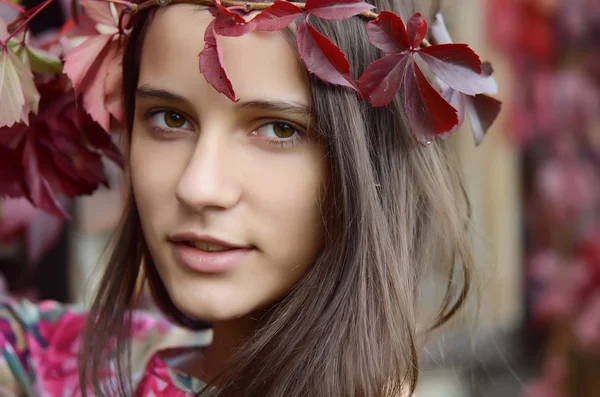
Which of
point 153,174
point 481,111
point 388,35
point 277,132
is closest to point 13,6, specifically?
point 153,174

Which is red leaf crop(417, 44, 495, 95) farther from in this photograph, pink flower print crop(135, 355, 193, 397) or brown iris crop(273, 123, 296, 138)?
pink flower print crop(135, 355, 193, 397)

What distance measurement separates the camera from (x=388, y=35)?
96cm

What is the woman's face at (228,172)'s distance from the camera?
0.97 meters

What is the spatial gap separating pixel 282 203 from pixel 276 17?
0.74ft

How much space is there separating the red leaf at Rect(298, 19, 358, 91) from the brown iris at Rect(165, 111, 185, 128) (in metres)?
0.19

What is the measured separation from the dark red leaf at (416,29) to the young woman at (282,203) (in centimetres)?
8

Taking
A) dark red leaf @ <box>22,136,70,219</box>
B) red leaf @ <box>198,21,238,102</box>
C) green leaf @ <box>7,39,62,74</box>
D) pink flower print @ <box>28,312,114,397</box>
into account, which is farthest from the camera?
pink flower print @ <box>28,312,114,397</box>

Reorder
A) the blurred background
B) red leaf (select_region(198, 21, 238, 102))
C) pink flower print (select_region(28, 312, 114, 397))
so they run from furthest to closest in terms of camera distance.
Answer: the blurred background
pink flower print (select_region(28, 312, 114, 397))
red leaf (select_region(198, 21, 238, 102))

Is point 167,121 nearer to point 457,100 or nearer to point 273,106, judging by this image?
point 273,106

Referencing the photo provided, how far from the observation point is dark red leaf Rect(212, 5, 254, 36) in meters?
0.93

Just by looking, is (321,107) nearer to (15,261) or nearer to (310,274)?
(310,274)

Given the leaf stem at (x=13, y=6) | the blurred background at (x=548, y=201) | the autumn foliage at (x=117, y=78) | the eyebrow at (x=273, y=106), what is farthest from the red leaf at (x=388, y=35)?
the blurred background at (x=548, y=201)

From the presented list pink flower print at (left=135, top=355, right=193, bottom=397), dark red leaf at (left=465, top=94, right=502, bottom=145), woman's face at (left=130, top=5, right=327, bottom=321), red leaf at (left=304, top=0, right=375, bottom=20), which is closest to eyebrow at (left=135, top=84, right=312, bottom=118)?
woman's face at (left=130, top=5, right=327, bottom=321)

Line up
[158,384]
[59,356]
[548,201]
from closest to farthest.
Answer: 1. [158,384]
2. [59,356]
3. [548,201]
